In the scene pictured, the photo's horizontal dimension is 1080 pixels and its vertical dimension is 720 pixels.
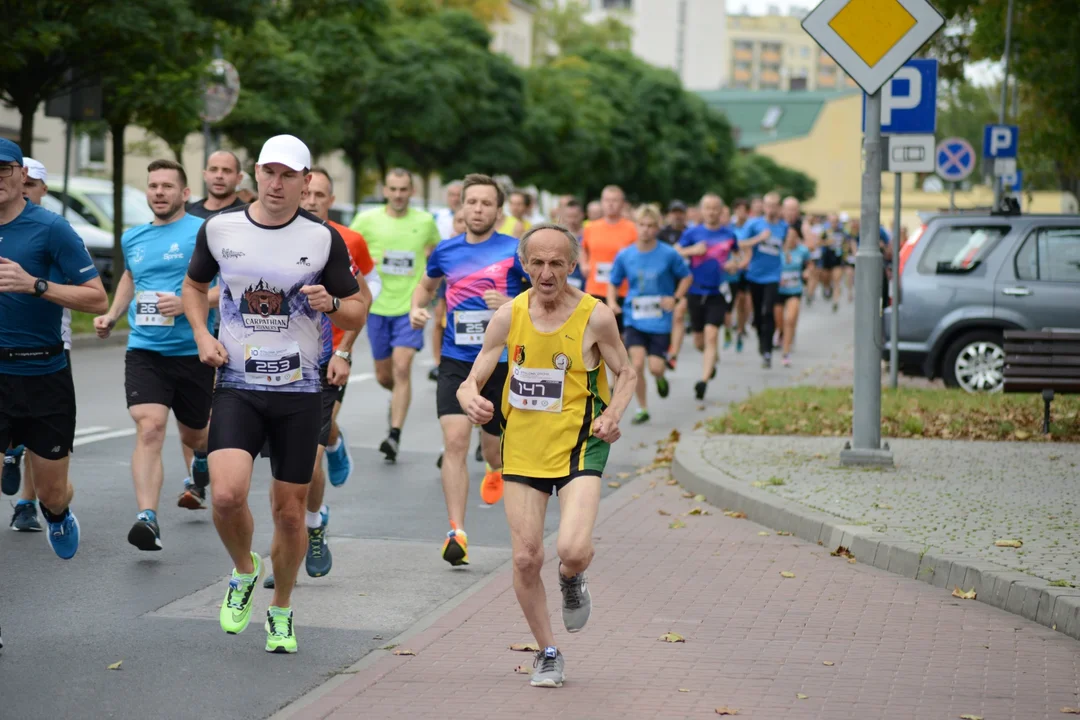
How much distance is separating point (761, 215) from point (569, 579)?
55.0 ft

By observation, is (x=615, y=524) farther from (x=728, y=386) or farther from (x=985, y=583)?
(x=728, y=386)

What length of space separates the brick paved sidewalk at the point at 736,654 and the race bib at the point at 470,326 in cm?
136

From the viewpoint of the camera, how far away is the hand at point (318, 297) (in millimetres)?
6184

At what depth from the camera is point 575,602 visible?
238 inches

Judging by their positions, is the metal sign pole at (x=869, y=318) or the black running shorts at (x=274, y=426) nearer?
the black running shorts at (x=274, y=426)

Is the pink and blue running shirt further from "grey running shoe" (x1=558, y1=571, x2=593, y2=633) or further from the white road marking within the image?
the white road marking

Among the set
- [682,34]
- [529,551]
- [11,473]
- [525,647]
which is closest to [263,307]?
[529,551]

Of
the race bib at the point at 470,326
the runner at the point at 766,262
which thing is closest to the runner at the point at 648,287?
the race bib at the point at 470,326

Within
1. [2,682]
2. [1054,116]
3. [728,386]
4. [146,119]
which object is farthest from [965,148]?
[2,682]

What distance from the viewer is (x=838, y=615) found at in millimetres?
7379

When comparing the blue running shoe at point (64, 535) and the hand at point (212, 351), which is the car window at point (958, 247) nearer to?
the blue running shoe at point (64, 535)

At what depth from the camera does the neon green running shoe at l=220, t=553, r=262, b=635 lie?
6383 mm

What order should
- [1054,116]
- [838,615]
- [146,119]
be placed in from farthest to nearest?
[1054,116] → [146,119] → [838,615]

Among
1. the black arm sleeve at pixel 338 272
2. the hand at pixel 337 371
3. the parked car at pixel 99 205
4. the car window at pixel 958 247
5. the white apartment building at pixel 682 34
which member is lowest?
the hand at pixel 337 371
